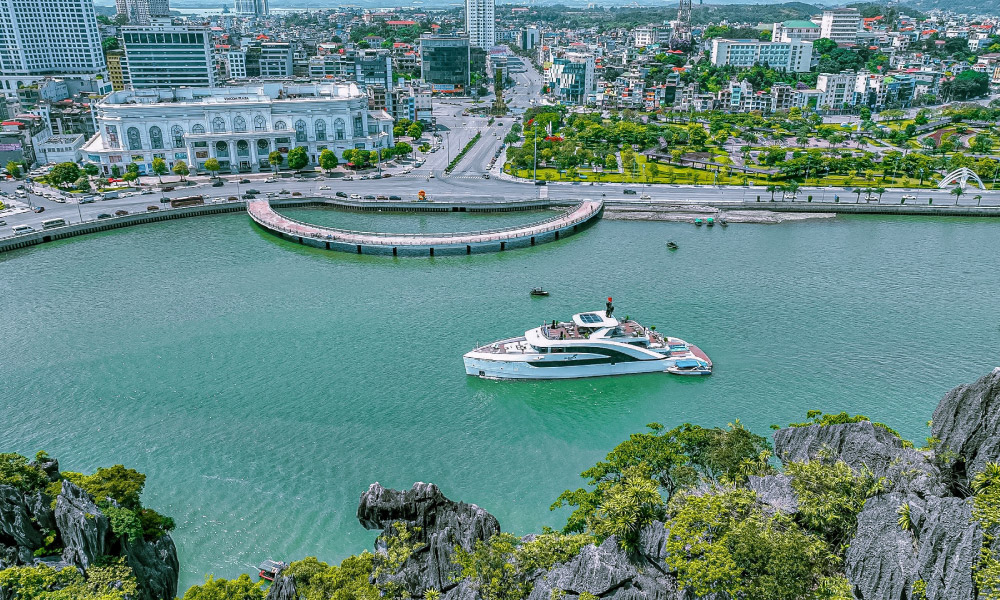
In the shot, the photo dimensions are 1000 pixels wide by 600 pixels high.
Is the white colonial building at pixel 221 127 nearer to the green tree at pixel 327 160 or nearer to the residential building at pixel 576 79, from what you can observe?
the green tree at pixel 327 160

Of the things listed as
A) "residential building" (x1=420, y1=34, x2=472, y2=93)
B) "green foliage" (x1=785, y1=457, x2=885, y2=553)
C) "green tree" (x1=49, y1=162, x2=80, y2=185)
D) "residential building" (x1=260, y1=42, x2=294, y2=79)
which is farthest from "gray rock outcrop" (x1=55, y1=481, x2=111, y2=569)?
"residential building" (x1=420, y1=34, x2=472, y2=93)

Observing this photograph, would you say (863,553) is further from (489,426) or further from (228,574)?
(228,574)

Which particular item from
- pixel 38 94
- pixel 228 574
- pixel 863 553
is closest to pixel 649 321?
pixel 863 553

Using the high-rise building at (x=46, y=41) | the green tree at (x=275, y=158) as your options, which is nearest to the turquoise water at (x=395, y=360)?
the green tree at (x=275, y=158)

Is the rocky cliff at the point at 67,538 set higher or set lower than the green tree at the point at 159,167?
lower

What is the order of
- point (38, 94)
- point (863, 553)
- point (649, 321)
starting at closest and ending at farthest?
point (863, 553) → point (649, 321) → point (38, 94)

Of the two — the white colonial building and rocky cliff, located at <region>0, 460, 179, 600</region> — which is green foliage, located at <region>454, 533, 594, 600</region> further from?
the white colonial building
